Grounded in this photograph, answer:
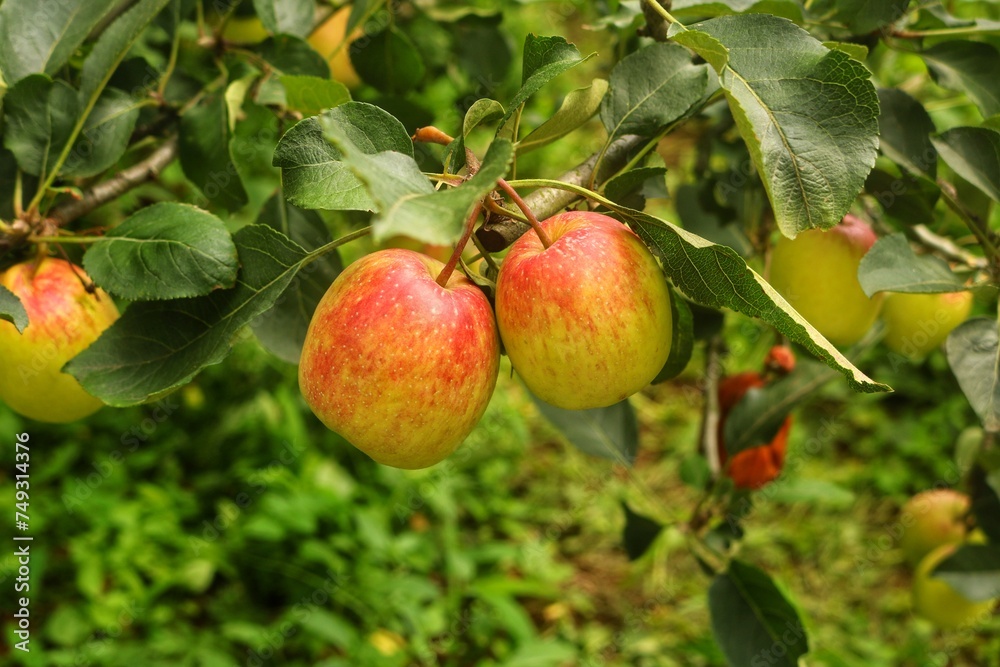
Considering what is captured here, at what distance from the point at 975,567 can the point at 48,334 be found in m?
1.01

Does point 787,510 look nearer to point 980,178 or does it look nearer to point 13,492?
point 980,178

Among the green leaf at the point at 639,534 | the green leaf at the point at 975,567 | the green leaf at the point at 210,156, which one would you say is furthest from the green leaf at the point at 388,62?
the green leaf at the point at 975,567

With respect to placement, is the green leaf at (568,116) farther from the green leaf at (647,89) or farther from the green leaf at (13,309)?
the green leaf at (13,309)

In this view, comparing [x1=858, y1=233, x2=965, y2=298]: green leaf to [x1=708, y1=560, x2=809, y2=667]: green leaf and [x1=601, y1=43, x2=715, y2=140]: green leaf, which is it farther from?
[x1=708, y1=560, x2=809, y2=667]: green leaf

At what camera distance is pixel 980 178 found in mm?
713

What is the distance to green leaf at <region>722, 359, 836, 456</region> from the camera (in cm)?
92

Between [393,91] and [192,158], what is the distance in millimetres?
288

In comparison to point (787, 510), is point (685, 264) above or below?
above

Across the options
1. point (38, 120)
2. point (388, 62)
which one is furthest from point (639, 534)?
point (38, 120)

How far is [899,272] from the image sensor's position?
0.67 metres

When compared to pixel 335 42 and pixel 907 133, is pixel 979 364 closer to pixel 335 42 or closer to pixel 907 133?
pixel 907 133

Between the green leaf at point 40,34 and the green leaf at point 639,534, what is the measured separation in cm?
76

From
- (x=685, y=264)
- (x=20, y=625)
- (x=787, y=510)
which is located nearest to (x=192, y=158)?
(x=685, y=264)

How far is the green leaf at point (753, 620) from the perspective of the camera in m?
0.80
